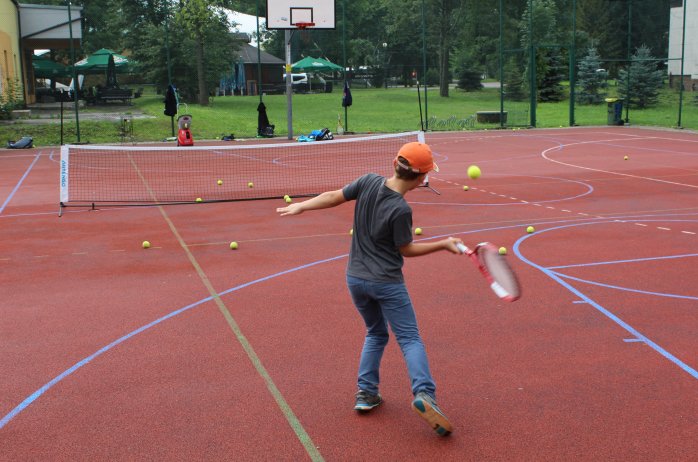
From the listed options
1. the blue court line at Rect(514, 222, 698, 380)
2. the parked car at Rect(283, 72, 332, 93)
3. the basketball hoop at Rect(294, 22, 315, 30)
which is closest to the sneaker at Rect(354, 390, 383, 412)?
the blue court line at Rect(514, 222, 698, 380)

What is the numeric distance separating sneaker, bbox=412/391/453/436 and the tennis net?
9686 mm

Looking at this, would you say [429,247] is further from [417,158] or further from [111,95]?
[111,95]

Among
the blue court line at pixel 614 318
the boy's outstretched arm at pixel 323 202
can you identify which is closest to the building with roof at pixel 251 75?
the blue court line at pixel 614 318

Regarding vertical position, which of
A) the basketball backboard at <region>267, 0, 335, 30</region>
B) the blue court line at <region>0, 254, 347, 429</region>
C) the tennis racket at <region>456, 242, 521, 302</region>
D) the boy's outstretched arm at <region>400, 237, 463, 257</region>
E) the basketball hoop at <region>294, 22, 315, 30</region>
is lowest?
the blue court line at <region>0, 254, 347, 429</region>

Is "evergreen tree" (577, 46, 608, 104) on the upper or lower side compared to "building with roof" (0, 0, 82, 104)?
lower

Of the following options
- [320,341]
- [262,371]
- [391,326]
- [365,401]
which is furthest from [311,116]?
[391,326]

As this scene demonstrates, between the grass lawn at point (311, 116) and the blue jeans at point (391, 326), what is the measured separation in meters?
25.5

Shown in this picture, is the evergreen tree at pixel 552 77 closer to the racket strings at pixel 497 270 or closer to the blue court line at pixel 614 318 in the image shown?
the blue court line at pixel 614 318

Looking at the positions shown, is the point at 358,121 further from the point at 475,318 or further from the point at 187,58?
the point at 475,318

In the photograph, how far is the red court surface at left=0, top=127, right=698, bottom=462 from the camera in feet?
16.8

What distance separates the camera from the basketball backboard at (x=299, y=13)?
28609 millimetres

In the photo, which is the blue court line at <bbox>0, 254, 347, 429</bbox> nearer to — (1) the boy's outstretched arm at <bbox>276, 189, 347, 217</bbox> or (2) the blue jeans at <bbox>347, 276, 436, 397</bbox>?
(1) the boy's outstretched arm at <bbox>276, 189, 347, 217</bbox>

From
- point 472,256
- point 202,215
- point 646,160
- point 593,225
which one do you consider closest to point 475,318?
point 472,256

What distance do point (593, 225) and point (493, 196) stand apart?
11.5 ft
